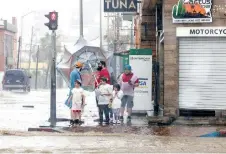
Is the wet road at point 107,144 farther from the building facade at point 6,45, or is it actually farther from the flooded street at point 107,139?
the building facade at point 6,45

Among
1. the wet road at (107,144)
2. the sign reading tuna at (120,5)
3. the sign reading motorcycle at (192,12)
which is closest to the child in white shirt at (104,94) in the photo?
the sign reading motorcycle at (192,12)

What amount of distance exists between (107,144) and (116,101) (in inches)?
205

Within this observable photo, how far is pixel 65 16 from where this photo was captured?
190 m

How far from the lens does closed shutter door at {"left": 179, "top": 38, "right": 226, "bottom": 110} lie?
18859 mm

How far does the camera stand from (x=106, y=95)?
18062 mm

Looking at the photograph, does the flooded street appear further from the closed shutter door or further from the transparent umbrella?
the transparent umbrella

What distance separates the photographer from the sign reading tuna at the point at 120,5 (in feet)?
78.9

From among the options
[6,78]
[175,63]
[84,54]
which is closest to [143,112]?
[175,63]

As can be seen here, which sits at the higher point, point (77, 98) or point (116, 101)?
point (77, 98)

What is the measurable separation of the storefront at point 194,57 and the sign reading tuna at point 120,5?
5.39 m

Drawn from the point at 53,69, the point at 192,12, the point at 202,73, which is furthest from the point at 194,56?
the point at 53,69

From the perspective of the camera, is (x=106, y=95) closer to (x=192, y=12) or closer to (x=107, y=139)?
(x=192, y=12)

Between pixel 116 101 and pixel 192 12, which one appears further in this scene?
pixel 192 12

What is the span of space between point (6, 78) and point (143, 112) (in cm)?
3206
